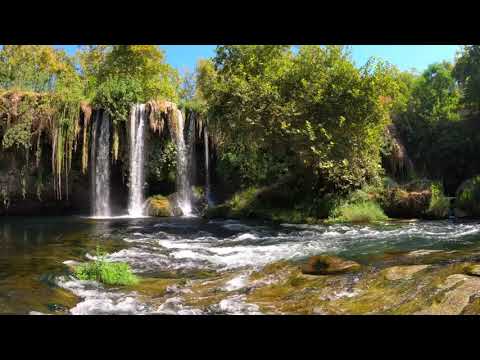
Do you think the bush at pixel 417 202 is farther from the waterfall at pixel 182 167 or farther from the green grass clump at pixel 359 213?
the waterfall at pixel 182 167

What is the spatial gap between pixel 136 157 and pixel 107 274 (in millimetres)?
16545

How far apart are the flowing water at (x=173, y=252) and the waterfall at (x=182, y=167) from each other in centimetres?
517

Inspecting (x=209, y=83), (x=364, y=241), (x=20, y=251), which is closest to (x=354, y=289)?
(x=364, y=241)

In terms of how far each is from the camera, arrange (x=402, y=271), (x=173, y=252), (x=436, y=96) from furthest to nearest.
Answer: (x=436, y=96) < (x=173, y=252) < (x=402, y=271)

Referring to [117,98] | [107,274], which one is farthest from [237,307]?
[117,98]

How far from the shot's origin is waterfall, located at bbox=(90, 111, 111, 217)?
75.7 ft

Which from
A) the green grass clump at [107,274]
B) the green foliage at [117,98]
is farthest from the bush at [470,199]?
the green foliage at [117,98]

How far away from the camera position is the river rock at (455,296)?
468cm

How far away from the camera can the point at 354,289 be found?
6.04 m

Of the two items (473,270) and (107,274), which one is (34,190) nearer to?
(107,274)

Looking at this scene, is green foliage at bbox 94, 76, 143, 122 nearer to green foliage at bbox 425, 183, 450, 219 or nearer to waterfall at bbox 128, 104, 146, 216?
waterfall at bbox 128, 104, 146, 216

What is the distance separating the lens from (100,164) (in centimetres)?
2325

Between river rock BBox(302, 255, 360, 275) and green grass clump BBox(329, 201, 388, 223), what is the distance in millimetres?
10009

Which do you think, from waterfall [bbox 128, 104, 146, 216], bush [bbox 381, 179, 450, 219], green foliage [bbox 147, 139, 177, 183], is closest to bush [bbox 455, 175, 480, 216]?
bush [bbox 381, 179, 450, 219]
